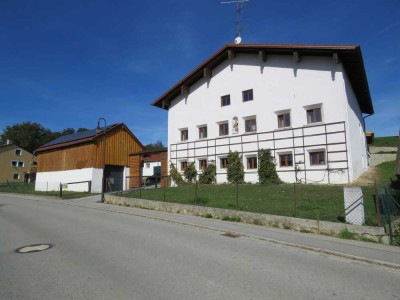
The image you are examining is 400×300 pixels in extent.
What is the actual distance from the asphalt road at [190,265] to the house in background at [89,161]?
68.8 ft

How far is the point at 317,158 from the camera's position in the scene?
21.5 metres

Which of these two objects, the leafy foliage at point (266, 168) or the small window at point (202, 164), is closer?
the leafy foliage at point (266, 168)

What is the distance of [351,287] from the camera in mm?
5324

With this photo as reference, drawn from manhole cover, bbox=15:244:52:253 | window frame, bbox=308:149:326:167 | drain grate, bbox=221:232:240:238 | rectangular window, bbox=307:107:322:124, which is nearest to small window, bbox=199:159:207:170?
window frame, bbox=308:149:326:167

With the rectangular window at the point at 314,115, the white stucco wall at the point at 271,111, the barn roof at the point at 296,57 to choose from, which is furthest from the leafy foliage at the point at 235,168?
the barn roof at the point at 296,57

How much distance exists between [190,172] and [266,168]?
24.4 ft

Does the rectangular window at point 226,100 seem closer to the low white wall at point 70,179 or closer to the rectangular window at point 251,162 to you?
the rectangular window at point 251,162

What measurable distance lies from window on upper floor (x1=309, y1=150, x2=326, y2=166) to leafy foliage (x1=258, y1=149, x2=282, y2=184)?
275 cm

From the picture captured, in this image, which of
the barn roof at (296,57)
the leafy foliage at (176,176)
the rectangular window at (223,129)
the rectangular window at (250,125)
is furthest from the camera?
the leafy foliage at (176,176)

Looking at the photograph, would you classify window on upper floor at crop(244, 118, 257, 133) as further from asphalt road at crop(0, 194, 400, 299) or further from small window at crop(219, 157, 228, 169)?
asphalt road at crop(0, 194, 400, 299)

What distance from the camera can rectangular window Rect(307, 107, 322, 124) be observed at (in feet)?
72.1

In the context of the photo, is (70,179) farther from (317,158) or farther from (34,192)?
(317,158)

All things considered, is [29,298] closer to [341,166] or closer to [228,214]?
[228,214]

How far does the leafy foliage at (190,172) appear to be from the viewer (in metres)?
27.5
